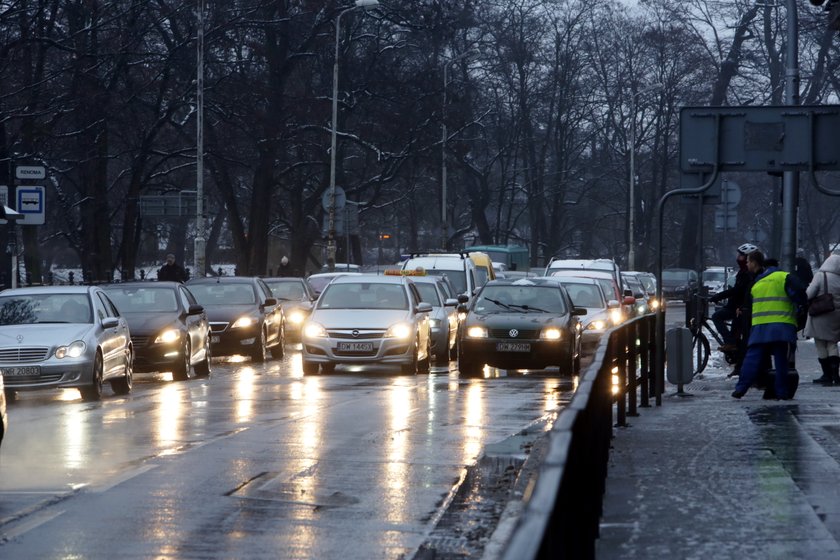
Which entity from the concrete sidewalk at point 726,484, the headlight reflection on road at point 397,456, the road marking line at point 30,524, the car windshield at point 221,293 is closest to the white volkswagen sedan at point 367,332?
the headlight reflection on road at point 397,456

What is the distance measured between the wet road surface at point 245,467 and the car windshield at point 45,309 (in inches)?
37.3

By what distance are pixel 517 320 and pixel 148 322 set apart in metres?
5.36

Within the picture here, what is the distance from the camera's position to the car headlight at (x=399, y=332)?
80.4 ft

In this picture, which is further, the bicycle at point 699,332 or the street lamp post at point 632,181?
the street lamp post at point 632,181

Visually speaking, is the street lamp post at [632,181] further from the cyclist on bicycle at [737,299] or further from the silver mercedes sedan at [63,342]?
the silver mercedes sedan at [63,342]

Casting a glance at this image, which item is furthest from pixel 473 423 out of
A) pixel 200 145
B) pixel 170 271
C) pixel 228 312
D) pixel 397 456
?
pixel 200 145

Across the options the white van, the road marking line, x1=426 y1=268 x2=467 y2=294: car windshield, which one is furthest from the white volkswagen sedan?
the road marking line

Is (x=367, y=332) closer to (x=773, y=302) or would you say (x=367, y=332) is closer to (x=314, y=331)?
(x=314, y=331)

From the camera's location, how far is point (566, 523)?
4633 millimetres

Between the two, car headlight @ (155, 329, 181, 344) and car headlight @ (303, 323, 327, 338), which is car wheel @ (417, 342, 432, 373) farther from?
car headlight @ (155, 329, 181, 344)

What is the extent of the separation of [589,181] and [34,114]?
50097mm

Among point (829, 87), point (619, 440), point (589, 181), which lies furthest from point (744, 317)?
point (589, 181)

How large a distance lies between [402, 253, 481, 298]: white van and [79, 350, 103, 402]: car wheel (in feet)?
53.7

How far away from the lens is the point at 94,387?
1894cm
